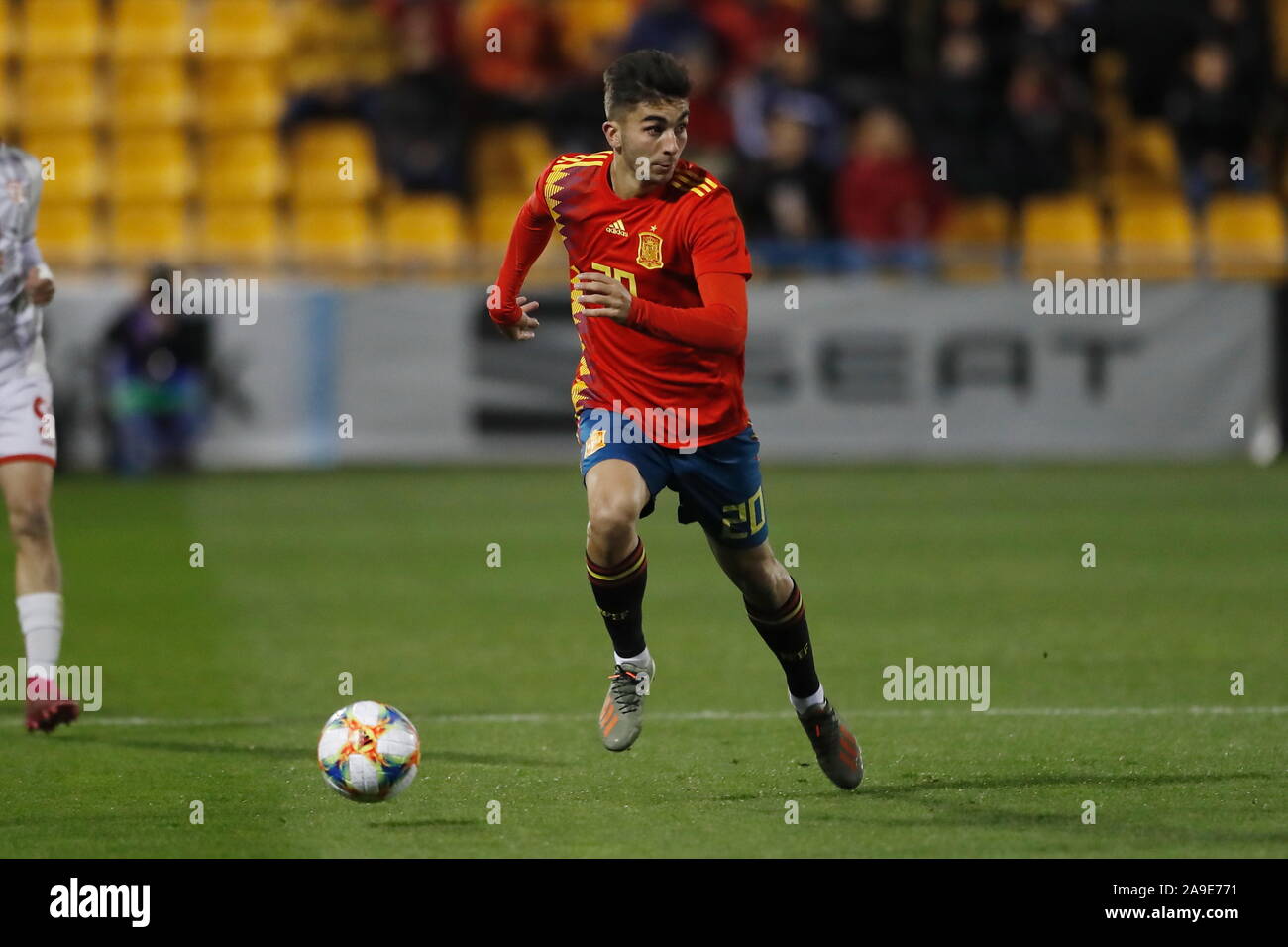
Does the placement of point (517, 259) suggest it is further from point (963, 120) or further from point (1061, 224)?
point (1061, 224)

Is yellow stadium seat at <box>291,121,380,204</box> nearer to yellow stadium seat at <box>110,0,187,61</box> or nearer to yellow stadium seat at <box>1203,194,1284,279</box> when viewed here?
yellow stadium seat at <box>110,0,187,61</box>

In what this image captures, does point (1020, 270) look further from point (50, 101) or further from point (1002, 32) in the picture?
point (50, 101)

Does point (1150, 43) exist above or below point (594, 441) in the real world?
above

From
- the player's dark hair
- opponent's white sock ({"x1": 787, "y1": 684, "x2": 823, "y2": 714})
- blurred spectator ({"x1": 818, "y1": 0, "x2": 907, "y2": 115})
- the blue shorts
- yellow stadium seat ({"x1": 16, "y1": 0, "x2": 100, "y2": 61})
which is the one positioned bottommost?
opponent's white sock ({"x1": 787, "y1": 684, "x2": 823, "y2": 714})

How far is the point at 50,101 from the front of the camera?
73.6ft

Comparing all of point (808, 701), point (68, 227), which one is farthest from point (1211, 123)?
point (808, 701)

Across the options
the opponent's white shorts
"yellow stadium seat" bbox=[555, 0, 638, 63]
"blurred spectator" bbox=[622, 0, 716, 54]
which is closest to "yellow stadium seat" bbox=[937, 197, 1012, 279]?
"blurred spectator" bbox=[622, 0, 716, 54]

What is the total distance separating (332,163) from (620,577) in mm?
15458

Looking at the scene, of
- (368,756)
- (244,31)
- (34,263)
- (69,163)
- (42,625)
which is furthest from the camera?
(244,31)

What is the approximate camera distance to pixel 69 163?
22.1m

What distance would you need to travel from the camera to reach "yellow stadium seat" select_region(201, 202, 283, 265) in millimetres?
21359

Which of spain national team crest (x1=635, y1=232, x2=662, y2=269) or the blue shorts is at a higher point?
spain national team crest (x1=635, y1=232, x2=662, y2=269)

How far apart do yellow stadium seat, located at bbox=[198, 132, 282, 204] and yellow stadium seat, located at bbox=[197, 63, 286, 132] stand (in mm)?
164

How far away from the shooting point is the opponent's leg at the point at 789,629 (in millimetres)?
7008
